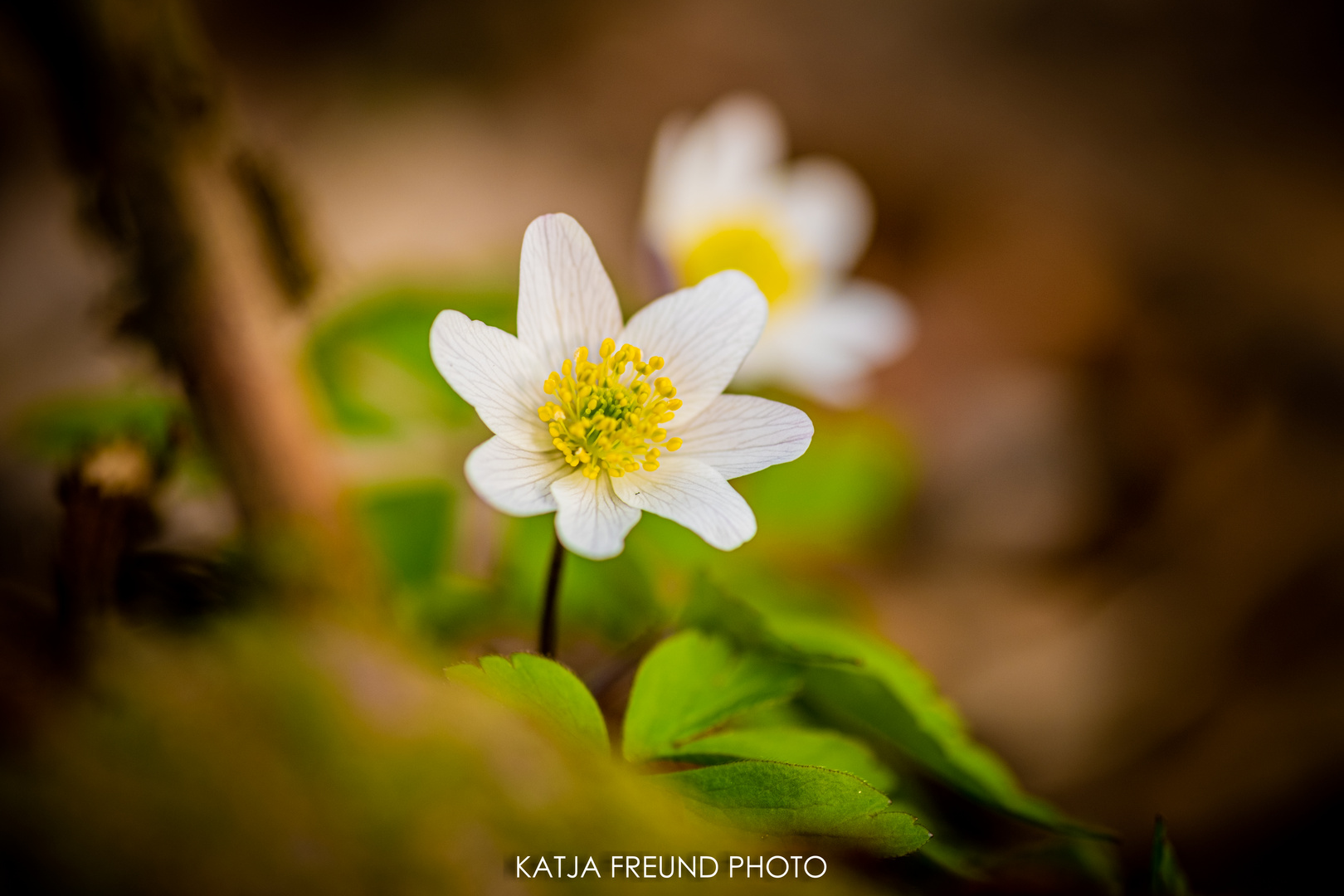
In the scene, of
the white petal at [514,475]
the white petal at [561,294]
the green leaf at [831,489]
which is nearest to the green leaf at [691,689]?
the white petal at [514,475]

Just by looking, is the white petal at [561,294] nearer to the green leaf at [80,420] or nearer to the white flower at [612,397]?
the white flower at [612,397]

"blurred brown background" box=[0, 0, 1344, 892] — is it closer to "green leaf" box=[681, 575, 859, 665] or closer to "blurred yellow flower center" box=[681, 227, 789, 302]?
"blurred yellow flower center" box=[681, 227, 789, 302]

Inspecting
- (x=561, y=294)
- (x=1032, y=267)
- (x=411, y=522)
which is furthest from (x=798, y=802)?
(x=1032, y=267)

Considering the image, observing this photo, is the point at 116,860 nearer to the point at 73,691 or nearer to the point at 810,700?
the point at 73,691

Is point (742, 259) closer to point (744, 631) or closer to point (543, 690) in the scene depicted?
point (744, 631)

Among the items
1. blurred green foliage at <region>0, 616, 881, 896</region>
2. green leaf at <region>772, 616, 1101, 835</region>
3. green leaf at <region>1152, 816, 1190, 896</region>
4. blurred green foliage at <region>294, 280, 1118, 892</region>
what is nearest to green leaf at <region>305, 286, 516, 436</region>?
blurred green foliage at <region>294, 280, 1118, 892</region>

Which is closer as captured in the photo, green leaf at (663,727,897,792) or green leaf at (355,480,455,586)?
green leaf at (663,727,897,792)

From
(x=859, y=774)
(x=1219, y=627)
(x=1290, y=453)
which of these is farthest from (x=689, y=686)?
(x=1290, y=453)

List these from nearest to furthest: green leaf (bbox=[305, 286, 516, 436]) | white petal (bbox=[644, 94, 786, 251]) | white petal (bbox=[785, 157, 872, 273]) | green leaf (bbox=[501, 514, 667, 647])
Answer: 1. green leaf (bbox=[501, 514, 667, 647])
2. green leaf (bbox=[305, 286, 516, 436])
3. white petal (bbox=[644, 94, 786, 251])
4. white petal (bbox=[785, 157, 872, 273])
